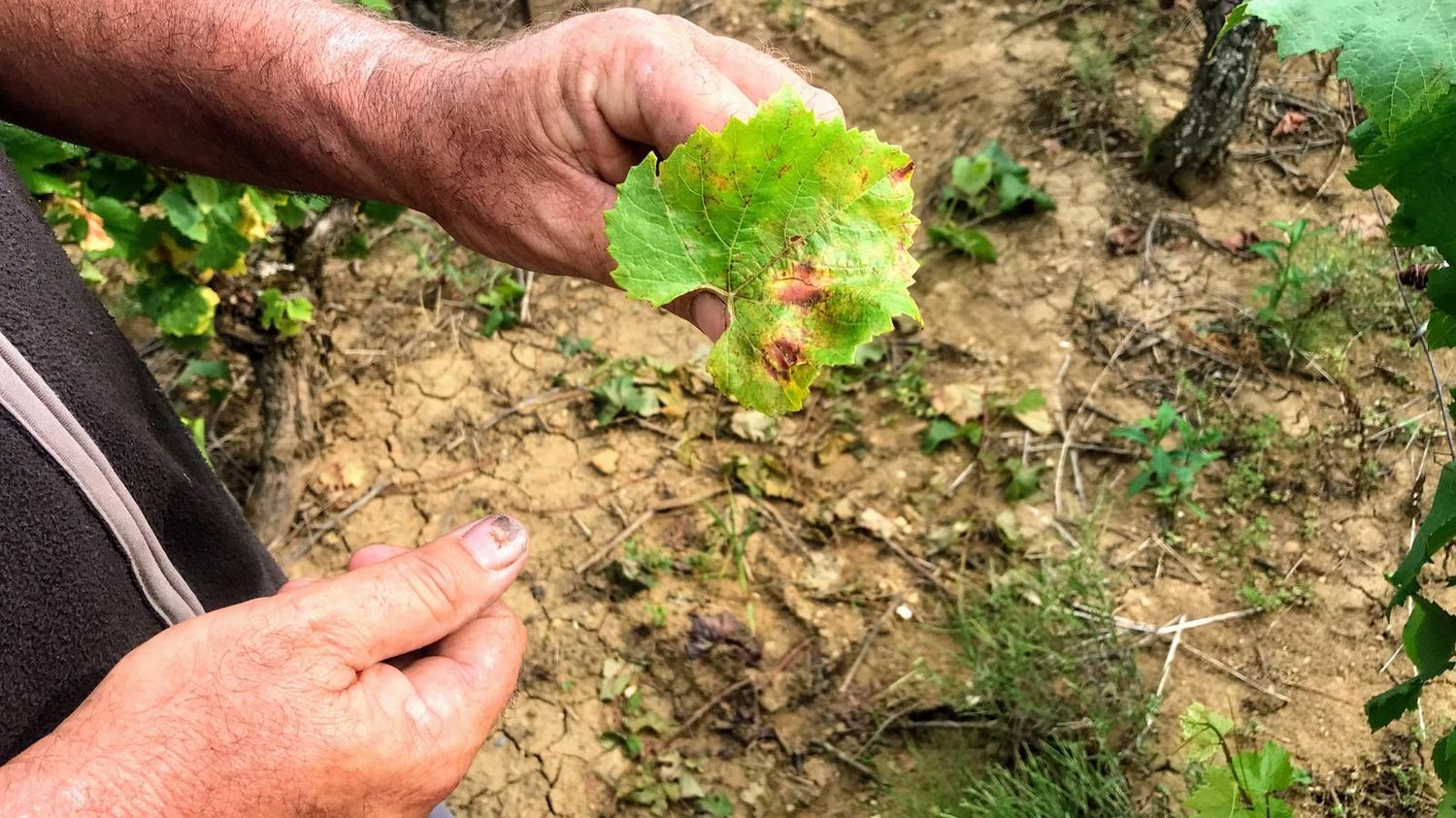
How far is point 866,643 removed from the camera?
8.91 feet

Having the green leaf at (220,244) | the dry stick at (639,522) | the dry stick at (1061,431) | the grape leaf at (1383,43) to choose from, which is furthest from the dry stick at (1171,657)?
the green leaf at (220,244)

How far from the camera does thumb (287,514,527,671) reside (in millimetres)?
1227

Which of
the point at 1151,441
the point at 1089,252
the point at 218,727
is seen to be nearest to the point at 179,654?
the point at 218,727

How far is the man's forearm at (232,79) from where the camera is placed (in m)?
1.75

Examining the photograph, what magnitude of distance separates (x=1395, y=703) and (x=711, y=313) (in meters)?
1.22

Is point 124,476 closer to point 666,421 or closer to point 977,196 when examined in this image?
point 666,421

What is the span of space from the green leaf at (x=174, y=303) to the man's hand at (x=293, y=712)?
6.80ft

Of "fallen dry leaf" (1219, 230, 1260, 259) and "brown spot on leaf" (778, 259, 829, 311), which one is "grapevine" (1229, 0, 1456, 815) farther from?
"fallen dry leaf" (1219, 230, 1260, 259)

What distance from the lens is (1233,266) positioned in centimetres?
323

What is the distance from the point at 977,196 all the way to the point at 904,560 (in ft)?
5.33

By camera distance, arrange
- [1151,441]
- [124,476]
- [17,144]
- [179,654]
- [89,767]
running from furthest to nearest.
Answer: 1. [1151,441]
2. [17,144]
3. [124,476]
4. [179,654]
5. [89,767]

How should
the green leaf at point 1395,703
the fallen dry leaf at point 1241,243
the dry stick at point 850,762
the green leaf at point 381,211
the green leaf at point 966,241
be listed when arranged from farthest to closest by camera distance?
the green leaf at point 966,241, the fallen dry leaf at point 1241,243, the green leaf at point 381,211, the dry stick at point 850,762, the green leaf at point 1395,703

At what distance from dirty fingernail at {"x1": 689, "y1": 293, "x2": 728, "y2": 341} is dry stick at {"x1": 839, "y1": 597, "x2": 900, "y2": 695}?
1.46m

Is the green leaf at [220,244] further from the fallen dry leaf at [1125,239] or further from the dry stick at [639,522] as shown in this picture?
the fallen dry leaf at [1125,239]
